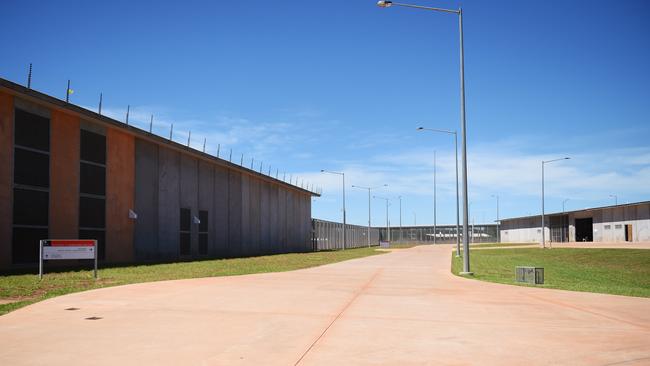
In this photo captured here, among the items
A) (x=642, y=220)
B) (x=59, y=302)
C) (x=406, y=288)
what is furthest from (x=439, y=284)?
(x=642, y=220)

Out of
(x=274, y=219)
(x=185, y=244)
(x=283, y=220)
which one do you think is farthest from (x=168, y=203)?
(x=283, y=220)

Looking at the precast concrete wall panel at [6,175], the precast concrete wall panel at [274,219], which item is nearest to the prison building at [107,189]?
the precast concrete wall panel at [6,175]

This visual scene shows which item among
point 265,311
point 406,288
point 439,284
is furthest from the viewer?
point 439,284

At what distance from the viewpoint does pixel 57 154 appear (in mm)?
28797

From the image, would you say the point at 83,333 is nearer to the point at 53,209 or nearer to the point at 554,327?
the point at 554,327

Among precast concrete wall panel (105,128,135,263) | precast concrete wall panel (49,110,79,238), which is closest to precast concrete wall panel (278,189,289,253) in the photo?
precast concrete wall panel (105,128,135,263)

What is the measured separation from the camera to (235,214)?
5366 centimetres

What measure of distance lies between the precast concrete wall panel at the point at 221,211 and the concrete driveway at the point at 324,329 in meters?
34.2

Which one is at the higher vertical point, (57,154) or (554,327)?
(57,154)

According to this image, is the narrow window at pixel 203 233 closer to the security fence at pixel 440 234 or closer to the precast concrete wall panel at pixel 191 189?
the precast concrete wall panel at pixel 191 189

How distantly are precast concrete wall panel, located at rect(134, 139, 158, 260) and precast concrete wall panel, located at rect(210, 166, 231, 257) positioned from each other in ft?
32.5

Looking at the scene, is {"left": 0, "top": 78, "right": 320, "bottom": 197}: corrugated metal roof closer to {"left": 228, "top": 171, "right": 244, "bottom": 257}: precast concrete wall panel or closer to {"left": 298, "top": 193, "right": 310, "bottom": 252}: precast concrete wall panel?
{"left": 228, "top": 171, "right": 244, "bottom": 257}: precast concrete wall panel

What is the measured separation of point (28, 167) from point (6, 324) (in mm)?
19614

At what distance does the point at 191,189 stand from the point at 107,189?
11.7 m
